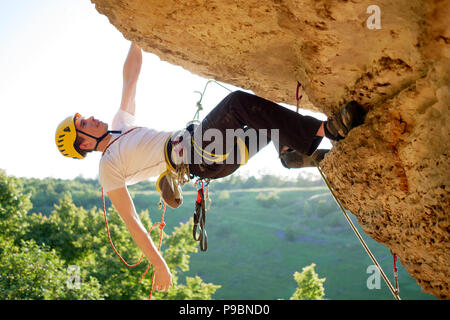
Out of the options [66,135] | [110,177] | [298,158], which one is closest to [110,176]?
[110,177]

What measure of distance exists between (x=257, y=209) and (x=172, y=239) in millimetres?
50020

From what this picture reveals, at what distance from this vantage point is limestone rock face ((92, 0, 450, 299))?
194 cm

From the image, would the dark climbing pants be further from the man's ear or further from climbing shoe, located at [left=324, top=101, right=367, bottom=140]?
the man's ear

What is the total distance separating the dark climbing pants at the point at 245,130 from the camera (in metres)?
2.41

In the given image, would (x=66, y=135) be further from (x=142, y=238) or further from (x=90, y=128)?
(x=142, y=238)

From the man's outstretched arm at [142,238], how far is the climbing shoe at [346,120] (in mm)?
1540

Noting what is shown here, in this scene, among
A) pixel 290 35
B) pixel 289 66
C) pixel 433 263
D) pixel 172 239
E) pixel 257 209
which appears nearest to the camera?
pixel 433 263

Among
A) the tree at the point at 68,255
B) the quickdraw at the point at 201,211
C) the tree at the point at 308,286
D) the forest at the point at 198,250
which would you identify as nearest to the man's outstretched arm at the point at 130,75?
the quickdraw at the point at 201,211

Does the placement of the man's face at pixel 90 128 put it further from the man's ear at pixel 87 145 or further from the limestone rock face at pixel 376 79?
the limestone rock face at pixel 376 79

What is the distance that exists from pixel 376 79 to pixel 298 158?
108 centimetres

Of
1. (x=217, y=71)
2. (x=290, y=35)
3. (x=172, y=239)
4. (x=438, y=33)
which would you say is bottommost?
(x=438, y=33)

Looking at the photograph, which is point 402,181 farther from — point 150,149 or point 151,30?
point 151,30

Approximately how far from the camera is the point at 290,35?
2633mm
